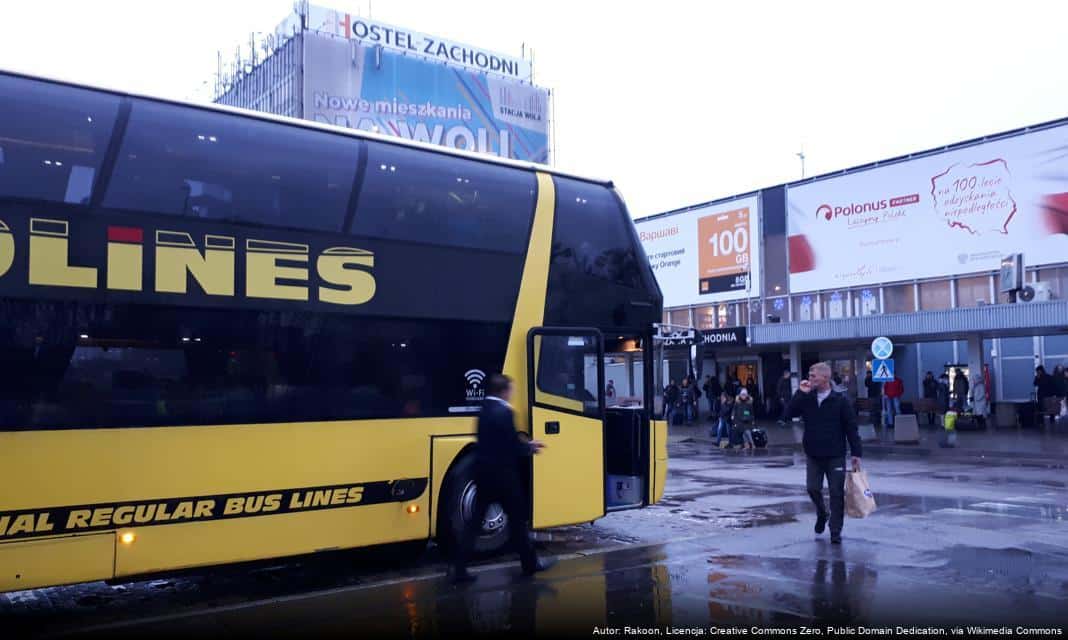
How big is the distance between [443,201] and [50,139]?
11.4 ft

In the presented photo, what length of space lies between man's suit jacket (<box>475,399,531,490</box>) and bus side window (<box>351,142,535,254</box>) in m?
1.85

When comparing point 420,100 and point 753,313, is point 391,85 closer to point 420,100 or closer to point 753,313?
point 420,100

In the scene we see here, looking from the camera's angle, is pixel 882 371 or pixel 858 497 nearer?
pixel 858 497

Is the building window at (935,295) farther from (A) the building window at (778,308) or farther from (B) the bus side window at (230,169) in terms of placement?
(B) the bus side window at (230,169)

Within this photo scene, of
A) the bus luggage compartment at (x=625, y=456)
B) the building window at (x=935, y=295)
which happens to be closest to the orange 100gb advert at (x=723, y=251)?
the building window at (x=935, y=295)

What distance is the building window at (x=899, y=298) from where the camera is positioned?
107ft

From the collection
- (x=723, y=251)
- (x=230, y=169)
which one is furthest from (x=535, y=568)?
(x=723, y=251)

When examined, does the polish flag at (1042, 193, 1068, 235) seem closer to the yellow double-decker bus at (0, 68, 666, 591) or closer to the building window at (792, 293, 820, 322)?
the building window at (792, 293, 820, 322)

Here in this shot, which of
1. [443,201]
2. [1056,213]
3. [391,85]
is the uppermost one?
[391,85]

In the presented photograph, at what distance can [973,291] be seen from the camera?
101 feet

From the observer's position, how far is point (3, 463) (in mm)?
6559

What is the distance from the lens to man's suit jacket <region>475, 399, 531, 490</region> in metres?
8.07

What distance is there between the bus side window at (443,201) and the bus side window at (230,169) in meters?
0.28

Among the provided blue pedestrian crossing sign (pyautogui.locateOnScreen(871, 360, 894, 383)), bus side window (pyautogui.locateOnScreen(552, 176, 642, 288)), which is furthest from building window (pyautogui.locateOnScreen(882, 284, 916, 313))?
bus side window (pyautogui.locateOnScreen(552, 176, 642, 288))
